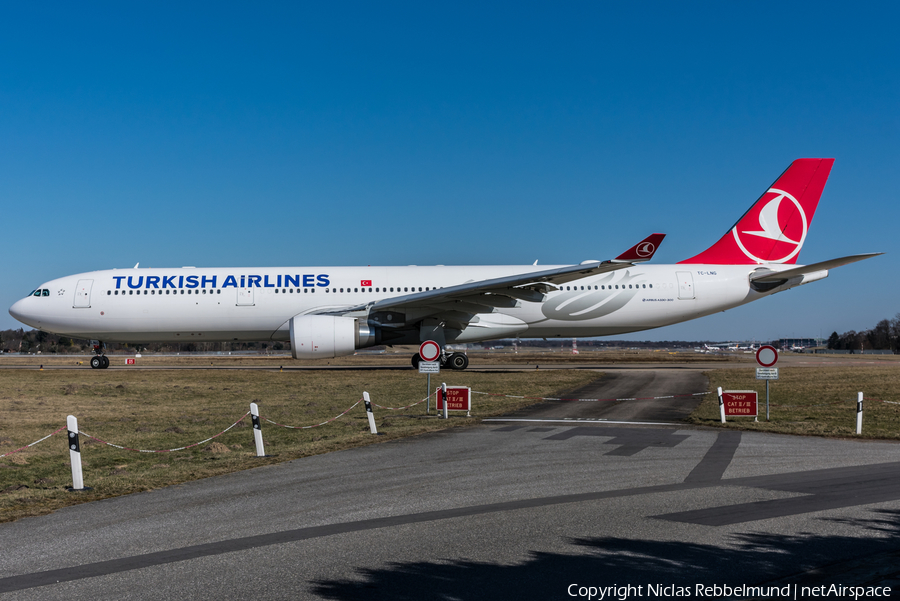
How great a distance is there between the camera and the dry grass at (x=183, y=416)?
32.6 ft

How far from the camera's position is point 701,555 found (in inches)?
213

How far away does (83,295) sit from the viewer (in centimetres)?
2919

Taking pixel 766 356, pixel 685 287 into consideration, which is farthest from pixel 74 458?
pixel 685 287

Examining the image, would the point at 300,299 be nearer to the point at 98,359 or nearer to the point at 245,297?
the point at 245,297

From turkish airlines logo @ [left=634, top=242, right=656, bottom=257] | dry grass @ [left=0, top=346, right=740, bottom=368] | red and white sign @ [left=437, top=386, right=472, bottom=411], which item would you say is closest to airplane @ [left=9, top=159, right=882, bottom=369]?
dry grass @ [left=0, top=346, right=740, bottom=368]

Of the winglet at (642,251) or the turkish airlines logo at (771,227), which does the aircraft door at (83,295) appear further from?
the turkish airlines logo at (771,227)

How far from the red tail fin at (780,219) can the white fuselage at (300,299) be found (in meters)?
1.49

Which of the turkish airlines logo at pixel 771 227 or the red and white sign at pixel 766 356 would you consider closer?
the red and white sign at pixel 766 356

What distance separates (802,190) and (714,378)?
10.4 m

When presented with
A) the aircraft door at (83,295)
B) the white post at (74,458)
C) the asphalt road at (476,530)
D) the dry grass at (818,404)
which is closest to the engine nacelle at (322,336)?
the aircraft door at (83,295)

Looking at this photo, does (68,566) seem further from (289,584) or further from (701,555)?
(701,555)

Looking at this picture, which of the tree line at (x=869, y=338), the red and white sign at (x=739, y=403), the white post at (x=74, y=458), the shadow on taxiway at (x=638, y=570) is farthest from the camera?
A: the tree line at (x=869, y=338)

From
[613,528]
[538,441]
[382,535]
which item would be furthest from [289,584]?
[538,441]

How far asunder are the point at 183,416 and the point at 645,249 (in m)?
14.9
